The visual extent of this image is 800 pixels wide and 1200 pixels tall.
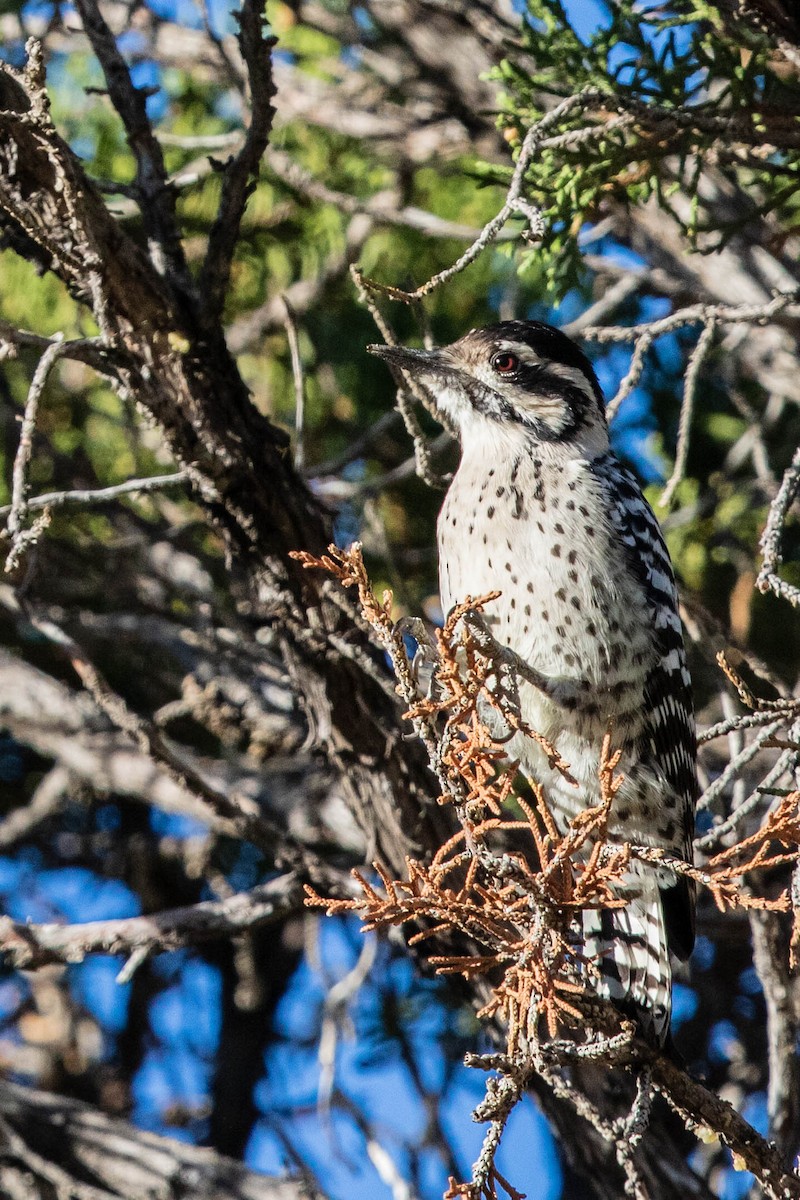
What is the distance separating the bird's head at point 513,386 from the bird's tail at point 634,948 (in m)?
1.51

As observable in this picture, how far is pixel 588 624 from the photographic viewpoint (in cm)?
415

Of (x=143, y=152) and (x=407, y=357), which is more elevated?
(x=143, y=152)

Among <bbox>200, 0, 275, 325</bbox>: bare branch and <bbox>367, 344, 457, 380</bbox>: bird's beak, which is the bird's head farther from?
<bbox>200, 0, 275, 325</bbox>: bare branch

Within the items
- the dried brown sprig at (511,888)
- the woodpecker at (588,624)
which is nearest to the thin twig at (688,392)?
the woodpecker at (588,624)


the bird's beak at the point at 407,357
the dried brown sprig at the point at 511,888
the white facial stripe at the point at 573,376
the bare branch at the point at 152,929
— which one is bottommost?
the dried brown sprig at the point at 511,888

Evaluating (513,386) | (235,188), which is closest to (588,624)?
(513,386)

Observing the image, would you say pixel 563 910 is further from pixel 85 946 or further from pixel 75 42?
pixel 75 42

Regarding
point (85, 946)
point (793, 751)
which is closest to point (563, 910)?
point (793, 751)

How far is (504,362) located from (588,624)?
1.07 meters

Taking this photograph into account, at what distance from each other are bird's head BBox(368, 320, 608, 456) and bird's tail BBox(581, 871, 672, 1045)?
4.94 ft

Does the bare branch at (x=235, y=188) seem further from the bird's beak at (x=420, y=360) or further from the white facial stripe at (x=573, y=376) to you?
the white facial stripe at (x=573, y=376)

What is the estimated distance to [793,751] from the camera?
3.36 m

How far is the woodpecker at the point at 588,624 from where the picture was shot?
4.16 metres

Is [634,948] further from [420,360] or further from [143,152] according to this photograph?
[143,152]
